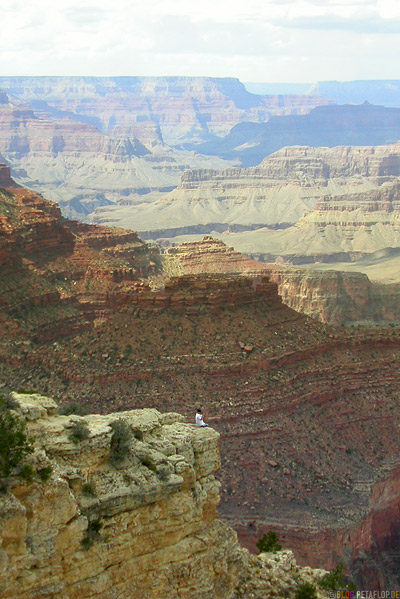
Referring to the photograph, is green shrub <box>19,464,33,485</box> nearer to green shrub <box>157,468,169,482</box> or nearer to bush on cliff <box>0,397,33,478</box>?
bush on cliff <box>0,397,33,478</box>

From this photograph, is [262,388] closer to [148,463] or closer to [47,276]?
[47,276]

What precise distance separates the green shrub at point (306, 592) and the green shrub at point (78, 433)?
7.03 m

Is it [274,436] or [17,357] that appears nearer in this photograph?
[274,436]

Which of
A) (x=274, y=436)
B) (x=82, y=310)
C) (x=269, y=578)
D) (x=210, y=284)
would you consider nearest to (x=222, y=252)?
(x=82, y=310)

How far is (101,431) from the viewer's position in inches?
739

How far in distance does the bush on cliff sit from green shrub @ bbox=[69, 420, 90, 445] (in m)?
0.94

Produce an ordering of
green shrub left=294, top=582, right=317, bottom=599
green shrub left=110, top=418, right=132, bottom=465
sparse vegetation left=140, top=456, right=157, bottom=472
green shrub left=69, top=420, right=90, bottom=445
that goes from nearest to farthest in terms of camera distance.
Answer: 1. green shrub left=69, top=420, right=90, bottom=445
2. green shrub left=110, top=418, right=132, bottom=465
3. sparse vegetation left=140, top=456, right=157, bottom=472
4. green shrub left=294, top=582, right=317, bottom=599

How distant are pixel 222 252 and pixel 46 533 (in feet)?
286

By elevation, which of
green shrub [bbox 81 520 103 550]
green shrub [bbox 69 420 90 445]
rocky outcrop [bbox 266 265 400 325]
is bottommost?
rocky outcrop [bbox 266 265 400 325]

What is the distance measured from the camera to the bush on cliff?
17141 mm

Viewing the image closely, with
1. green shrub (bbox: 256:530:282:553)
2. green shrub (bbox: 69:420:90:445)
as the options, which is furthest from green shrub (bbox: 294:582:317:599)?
green shrub (bbox: 69:420:90:445)

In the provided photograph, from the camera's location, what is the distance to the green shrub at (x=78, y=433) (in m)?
18.4

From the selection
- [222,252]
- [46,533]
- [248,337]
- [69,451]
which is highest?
[69,451]

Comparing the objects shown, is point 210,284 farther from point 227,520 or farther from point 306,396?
point 227,520
